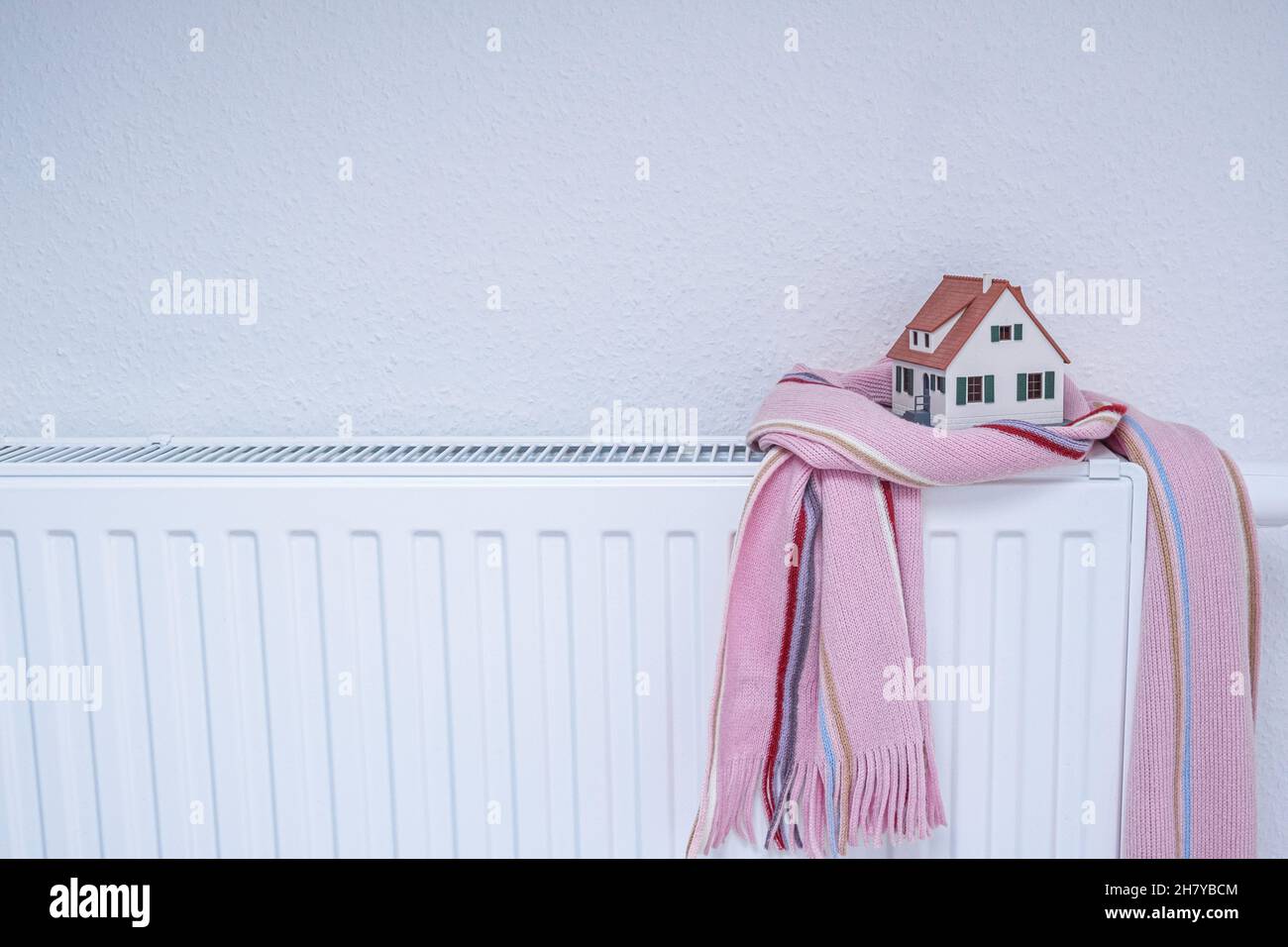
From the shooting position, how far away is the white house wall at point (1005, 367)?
2.93ft

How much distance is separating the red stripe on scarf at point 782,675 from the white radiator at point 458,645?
5cm

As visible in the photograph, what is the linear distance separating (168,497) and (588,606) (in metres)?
0.32

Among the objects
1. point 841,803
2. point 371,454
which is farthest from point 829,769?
point 371,454

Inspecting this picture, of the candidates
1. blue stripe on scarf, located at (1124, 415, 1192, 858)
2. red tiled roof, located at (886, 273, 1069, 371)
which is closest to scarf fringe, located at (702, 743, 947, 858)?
blue stripe on scarf, located at (1124, 415, 1192, 858)

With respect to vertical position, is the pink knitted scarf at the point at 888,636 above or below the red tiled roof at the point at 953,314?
below

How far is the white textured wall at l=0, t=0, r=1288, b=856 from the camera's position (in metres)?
0.97

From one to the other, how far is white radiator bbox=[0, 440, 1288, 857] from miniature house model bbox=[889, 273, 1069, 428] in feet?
0.19

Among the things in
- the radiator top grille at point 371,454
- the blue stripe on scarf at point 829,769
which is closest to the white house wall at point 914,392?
the radiator top grille at point 371,454

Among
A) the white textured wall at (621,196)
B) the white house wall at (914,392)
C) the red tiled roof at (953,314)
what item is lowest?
the white house wall at (914,392)

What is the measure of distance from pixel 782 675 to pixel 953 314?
0.29 metres

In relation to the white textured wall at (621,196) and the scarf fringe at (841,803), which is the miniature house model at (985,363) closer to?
the white textured wall at (621,196)

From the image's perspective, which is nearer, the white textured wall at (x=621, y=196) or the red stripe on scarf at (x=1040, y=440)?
the red stripe on scarf at (x=1040, y=440)
